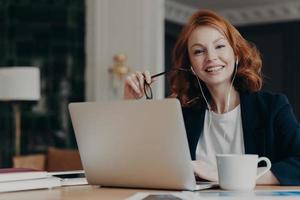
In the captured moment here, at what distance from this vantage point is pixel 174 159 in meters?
1.27

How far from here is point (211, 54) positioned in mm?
1725

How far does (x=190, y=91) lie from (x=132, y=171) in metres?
0.64

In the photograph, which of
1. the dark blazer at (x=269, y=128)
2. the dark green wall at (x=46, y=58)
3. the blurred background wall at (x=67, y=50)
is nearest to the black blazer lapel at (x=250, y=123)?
the dark blazer at (x=269, y=128)

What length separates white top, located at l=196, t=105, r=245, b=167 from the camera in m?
1.81

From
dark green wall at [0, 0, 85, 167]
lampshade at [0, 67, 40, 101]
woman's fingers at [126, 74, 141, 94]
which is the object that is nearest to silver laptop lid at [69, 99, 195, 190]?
woman's fingers at [126, 74, 141, 94]

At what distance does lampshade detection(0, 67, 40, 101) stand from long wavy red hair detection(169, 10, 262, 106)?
89.3 inches

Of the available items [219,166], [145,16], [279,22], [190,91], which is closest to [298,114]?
[279,22]

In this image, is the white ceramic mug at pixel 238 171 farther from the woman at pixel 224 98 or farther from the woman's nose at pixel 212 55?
the woman's nose at pixel 212 55

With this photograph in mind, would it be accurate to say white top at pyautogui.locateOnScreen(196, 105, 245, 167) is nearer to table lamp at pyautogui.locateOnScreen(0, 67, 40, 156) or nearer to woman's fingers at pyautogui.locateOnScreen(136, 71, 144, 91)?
woman's fingers at pyautogui.locateOnScreen(136, 71, 144, 91)

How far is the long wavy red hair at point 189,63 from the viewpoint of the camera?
176 cm

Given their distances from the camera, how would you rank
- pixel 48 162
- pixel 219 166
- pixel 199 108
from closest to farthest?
pixel 219 166 → pixel 199 108 → pixel 48 162

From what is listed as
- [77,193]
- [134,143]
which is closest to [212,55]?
[134,143]

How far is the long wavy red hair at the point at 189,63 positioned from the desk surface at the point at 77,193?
521 mm

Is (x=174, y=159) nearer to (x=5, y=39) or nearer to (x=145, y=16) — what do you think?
(x=145, y=16)
